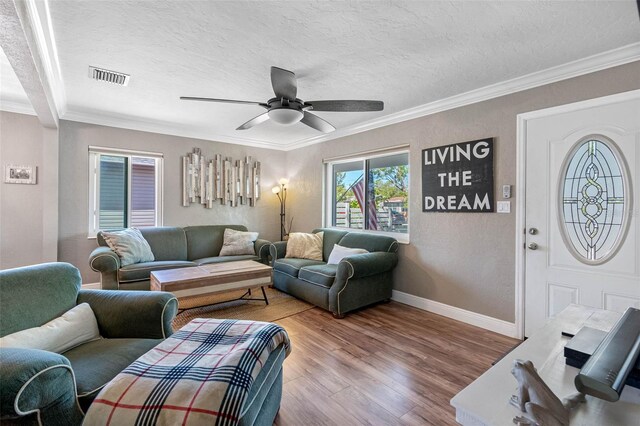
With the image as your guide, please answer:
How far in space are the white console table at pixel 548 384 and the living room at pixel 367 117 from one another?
91cm

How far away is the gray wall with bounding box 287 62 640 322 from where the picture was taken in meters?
2.53

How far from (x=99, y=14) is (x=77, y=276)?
1661mm

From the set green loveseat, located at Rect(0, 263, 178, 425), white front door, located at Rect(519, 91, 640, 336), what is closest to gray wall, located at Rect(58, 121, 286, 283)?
green loveseat, located at Rect(0, 263, 178, 425)

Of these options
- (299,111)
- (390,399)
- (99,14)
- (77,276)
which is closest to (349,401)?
(390,399)

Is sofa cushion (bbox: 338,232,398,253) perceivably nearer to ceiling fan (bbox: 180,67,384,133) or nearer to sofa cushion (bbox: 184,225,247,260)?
ceiling fan (bbox: 180,67,384,133)

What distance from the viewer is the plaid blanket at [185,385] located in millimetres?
1019

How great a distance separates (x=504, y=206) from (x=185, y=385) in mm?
2962

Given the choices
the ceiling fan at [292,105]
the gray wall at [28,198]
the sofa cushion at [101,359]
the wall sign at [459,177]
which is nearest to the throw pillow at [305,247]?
the wall sign at [459,177]

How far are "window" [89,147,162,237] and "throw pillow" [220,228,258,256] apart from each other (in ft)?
3.44

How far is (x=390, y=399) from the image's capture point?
185 cm

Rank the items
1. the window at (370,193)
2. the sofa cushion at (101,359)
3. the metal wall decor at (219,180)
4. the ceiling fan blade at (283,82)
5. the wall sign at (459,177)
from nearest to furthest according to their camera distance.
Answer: the sofa cushion at (101,359) < the ceiling fan blade at (283,82) < the wall sign at (459,177) < the window at (370,193) < the metal wall decor at (219,180)

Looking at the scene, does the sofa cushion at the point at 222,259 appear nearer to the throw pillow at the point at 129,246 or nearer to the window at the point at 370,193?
the throw pillow at the point at 129,246

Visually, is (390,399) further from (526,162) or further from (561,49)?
(561,49)

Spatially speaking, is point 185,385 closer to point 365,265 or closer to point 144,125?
point 365,265
